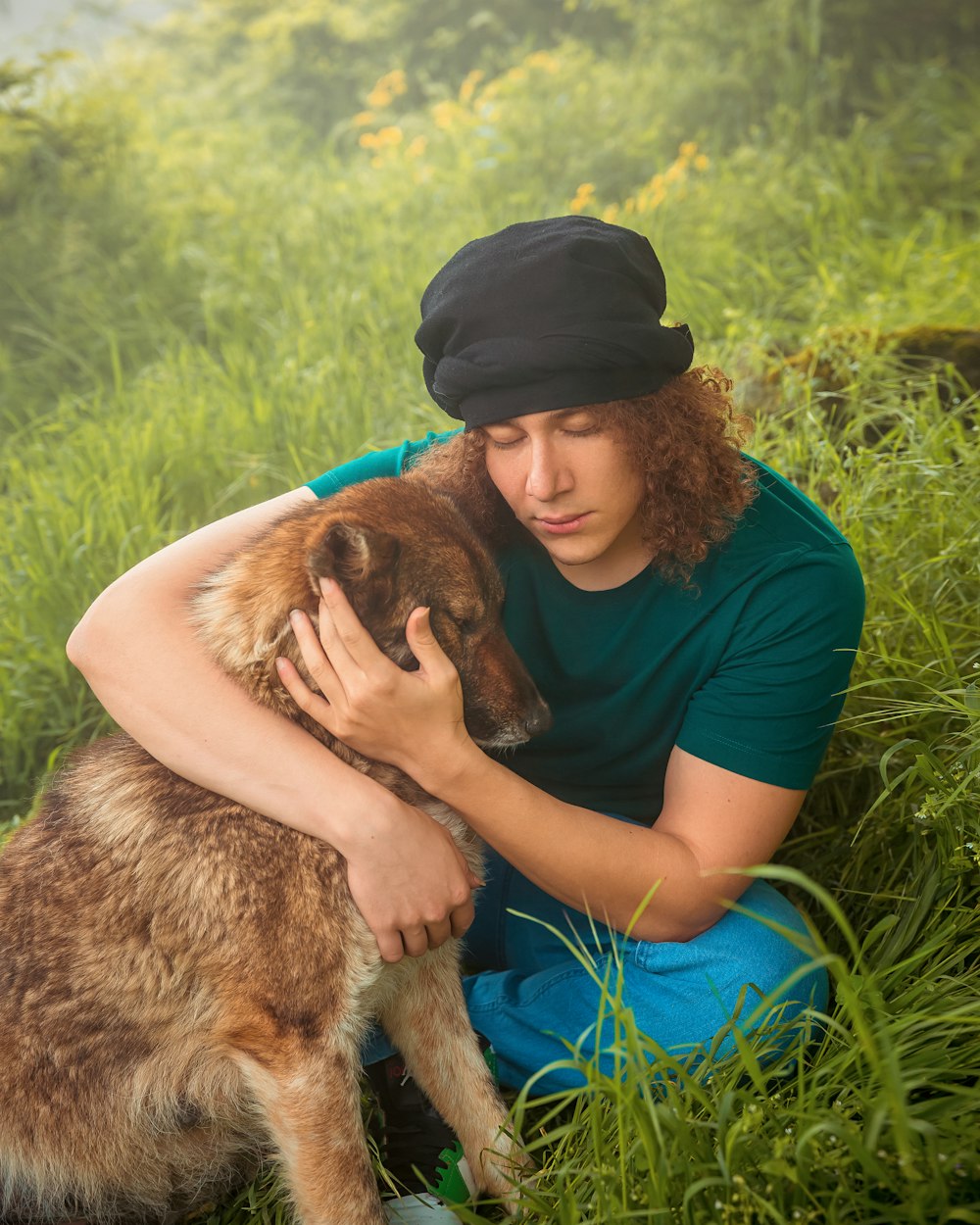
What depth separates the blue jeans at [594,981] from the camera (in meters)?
2.29

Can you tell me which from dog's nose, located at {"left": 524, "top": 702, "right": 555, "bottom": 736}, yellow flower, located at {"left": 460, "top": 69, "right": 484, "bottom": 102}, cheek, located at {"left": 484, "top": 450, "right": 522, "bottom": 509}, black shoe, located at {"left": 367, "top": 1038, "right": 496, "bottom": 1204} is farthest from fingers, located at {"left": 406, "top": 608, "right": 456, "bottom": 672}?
yellow flower, located at {"left": 460, "top": 69, "right": 484, "bottom": 102}

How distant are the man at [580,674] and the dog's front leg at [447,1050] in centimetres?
14

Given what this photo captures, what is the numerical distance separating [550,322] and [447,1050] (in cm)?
170

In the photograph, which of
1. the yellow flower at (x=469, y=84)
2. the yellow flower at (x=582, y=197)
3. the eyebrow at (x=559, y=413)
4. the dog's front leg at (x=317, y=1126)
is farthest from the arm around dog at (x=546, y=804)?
the yellow flower at (x=469, y=84)

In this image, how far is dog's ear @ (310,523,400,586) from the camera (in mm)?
1998

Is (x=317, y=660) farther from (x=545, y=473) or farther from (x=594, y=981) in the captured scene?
(x=594, y=981)

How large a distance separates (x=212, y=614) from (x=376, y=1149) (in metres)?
1.32

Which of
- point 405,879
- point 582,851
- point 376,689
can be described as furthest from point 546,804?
point 376,689

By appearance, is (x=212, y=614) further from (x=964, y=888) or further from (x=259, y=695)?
(x=964, y=888)

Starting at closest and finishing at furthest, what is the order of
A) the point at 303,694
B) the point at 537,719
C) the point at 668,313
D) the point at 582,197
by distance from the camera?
the point at 303,694, the point at 537,719, the point at 668,313, the point at 582,197

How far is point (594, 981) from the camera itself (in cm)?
256

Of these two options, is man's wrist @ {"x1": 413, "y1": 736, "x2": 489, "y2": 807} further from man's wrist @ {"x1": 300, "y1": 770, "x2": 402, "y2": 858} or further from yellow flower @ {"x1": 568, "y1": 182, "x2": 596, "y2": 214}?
yellow flower @ {"x1": 568, "y1": 182, "x2": 596, "y2": 214}

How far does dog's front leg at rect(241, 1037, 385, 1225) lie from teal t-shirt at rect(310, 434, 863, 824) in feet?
3.31

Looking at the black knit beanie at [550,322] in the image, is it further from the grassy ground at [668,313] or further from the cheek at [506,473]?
the grassy ground at [668,313]
